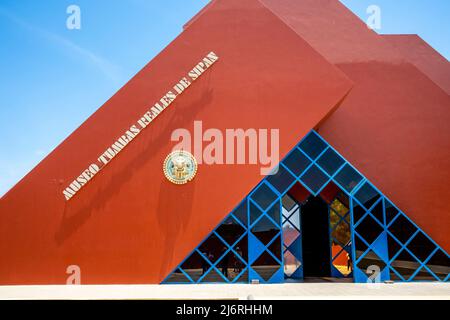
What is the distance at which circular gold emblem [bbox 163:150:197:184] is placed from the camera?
13.6 metres

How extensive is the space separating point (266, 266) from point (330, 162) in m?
3.97

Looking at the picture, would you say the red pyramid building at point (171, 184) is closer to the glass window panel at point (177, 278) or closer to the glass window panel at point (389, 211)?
the glass window panel at point (389, 211)

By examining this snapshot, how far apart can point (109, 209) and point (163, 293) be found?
12.0ft

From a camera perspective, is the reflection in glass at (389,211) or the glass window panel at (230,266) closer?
the glass window panel at (230,266)

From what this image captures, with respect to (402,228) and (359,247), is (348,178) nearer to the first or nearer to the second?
(359,247)

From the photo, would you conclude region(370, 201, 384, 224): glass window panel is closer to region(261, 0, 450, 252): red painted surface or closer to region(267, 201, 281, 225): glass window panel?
region(261, 0, 450, 252): red painted surface

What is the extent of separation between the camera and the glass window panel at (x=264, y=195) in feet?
44.8

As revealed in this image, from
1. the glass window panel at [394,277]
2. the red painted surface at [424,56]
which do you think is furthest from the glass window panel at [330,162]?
the red painted surface at [424,56]

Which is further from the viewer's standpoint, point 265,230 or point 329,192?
point 329,192

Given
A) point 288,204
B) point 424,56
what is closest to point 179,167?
point 288,204

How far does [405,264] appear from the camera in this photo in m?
13.8

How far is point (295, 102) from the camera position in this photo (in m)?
14.0

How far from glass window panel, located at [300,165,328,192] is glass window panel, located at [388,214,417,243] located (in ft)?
8.70

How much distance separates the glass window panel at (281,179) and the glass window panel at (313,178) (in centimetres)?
46
